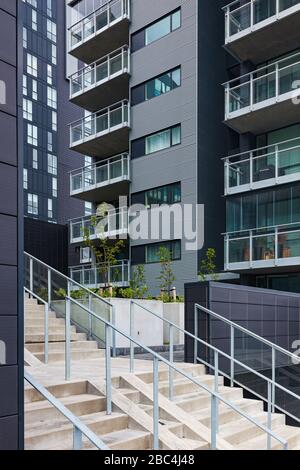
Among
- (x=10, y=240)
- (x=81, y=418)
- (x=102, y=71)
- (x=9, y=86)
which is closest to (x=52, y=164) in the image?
(x=102, y=71)

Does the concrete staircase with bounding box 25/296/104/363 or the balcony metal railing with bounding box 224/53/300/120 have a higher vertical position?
the balcony metal railing with bounding box 224/53/300/120

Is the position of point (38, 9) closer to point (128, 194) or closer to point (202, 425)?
point (128, 194)

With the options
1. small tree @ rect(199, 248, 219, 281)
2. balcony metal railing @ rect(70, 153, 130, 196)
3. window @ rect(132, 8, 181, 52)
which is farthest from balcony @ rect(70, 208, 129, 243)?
window @ rect(132, 8, 181, 52)

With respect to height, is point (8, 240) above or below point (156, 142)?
below

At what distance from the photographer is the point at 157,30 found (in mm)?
24781

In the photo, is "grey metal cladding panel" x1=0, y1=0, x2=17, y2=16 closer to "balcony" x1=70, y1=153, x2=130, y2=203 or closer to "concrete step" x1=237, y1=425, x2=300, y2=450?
"concrete step" x1=237, y1=425, x2=300, y2=450

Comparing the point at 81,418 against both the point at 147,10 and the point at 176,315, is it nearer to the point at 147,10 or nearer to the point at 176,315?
the point at 176,315

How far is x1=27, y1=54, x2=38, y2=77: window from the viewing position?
54.8 meters

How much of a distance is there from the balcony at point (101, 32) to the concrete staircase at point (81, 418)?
77.1 ft

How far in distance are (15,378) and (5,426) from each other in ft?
1.11

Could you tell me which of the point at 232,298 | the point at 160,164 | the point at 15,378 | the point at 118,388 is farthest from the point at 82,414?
the point at 160,164

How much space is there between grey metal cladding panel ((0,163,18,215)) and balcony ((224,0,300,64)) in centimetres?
1763

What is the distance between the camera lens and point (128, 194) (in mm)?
26891

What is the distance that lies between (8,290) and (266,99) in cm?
1769
